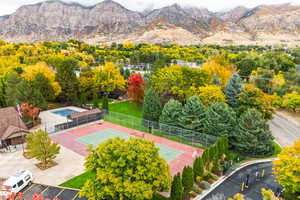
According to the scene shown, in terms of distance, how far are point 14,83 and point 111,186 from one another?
3231 cm

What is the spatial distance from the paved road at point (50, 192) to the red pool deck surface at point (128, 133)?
6.61 metres

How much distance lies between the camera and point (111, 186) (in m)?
13.1

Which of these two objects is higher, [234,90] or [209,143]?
[234,90]

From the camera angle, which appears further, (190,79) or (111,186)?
(190,79)

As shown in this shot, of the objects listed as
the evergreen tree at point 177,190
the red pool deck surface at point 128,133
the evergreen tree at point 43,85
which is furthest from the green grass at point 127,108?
the evergreen tree at point 177,190

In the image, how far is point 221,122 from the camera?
Answer: 83.6 ft

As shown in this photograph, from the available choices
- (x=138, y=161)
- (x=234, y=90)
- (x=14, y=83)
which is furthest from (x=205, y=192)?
(x=14, y=83)

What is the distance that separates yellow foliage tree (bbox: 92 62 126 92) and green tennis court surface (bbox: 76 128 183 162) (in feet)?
57.0

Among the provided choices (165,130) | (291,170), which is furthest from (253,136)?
(165,130)

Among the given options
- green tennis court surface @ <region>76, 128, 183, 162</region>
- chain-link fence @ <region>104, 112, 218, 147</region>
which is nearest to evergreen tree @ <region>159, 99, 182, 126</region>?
chain-link fence @ <region>104, 112, 218, 147</region>

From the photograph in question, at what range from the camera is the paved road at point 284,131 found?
29.1 m

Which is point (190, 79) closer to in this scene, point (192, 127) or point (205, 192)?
point (192, 127)

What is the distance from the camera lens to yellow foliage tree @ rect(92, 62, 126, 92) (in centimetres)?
4709

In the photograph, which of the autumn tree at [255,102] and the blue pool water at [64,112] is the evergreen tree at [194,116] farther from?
the blue pool water at [64,112]
